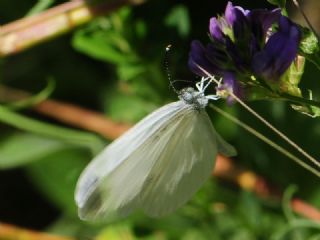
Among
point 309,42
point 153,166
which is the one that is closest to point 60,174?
point 153,166

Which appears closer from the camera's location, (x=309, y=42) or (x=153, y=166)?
(x=309, y=42)

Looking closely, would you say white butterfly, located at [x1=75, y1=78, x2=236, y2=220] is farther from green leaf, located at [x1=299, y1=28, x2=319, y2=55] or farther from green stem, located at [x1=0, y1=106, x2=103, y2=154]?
green stem, located at [x1=0, y1=106, x2=103, y2=154]

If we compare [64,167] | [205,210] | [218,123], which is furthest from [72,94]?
[205,210]

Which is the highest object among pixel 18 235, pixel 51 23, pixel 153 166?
pixel 51 23

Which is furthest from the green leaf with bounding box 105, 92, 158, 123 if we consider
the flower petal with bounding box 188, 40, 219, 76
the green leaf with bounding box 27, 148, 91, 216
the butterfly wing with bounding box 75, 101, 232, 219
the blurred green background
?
the flower petal with bounding box 188, 40, 219, 76

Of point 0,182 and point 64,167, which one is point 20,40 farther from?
point 0,182

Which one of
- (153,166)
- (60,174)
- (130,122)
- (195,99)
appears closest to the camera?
(195,99)

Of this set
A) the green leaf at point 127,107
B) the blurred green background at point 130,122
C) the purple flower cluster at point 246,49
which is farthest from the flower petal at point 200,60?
the green leaf at point 127,107

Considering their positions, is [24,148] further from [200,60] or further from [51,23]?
[200,60]
